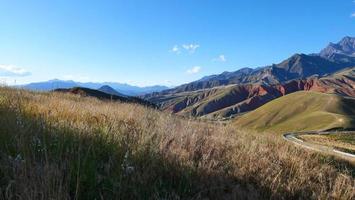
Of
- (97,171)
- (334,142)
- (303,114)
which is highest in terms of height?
(97,171)

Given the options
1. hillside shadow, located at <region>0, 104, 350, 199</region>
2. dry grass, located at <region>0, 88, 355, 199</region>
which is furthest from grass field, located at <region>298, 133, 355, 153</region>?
hillside shadow, located at <region>0, 104, 350, 199</region>

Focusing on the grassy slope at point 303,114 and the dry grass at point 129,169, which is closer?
the dry grass at point 129,169

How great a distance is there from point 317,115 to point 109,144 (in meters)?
160

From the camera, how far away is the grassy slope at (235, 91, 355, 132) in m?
147

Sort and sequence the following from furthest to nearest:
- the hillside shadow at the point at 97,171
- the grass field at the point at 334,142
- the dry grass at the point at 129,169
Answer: the grass field at the point at 334,142
the dry grass at the point at 129,169
the hillside shadow at the point at 97,171

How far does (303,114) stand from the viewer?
6870 inches

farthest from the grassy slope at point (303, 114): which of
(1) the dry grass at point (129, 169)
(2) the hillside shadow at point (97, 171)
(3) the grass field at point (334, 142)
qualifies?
(2) the hillside shadow at point (97, 171)

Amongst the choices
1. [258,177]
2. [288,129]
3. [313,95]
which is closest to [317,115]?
[288,129]

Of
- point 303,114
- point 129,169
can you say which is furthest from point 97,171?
point 303,114

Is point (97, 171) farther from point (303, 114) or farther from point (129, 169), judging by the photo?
point (303, 114)

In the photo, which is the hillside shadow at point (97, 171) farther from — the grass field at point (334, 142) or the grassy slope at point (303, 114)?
the grassy slope at point (303, 114)

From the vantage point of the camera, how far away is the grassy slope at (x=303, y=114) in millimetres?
147125

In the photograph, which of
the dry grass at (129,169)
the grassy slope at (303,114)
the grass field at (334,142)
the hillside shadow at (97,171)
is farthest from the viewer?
the grassy slope at (303,114)

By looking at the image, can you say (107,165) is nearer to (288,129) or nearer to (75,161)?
(75,161)
